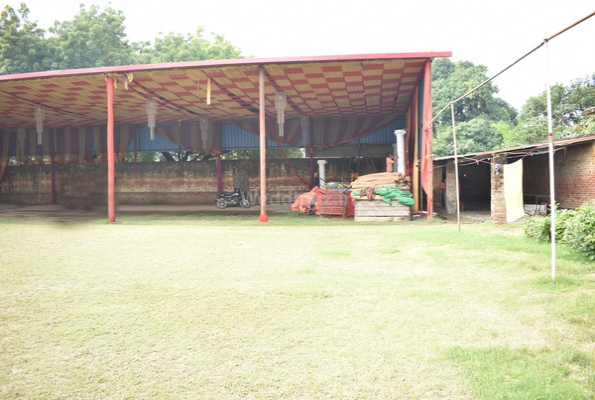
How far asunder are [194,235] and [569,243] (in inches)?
246

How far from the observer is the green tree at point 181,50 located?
2373cm

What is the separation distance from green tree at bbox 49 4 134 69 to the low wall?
650 cm

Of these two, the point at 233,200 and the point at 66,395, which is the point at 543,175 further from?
the point at 66,395

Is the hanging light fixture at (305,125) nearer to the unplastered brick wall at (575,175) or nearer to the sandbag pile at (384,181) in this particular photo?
the sandbag pile at (384,181)

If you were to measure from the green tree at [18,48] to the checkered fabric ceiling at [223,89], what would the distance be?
4409 millimetres

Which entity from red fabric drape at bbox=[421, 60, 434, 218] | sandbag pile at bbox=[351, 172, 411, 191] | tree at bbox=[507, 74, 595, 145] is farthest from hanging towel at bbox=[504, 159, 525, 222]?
tree at bbox=[507, 74, 595, 145]

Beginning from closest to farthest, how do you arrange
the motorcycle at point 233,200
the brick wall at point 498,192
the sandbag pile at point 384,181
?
the brick wall at point 498,192, the sandbag pile at point 384,181, the motorcycle at point 233,200

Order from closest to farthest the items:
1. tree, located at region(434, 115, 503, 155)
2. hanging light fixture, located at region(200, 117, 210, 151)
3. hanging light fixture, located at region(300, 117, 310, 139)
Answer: hanging light fixture, located at region(300, 117, 310, 139) < hanging light fixture, located at region(200, 117, 210, 151) < tree, located at region(434, 115, 503, 155)

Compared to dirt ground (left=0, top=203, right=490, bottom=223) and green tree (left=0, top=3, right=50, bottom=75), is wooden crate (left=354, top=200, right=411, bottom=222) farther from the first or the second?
green tree (left=0, top=3, right=50, bottom=75)

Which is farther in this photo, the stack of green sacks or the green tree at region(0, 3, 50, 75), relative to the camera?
the green tree at region(0, 3, 50, 75)

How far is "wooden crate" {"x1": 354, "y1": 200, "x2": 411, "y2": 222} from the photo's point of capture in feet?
33.4

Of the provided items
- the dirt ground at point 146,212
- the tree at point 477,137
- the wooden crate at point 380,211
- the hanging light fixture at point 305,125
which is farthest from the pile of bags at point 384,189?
the tree at point 477,137

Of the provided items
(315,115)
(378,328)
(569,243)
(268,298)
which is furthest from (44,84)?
(569,243)

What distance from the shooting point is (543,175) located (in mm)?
13164
